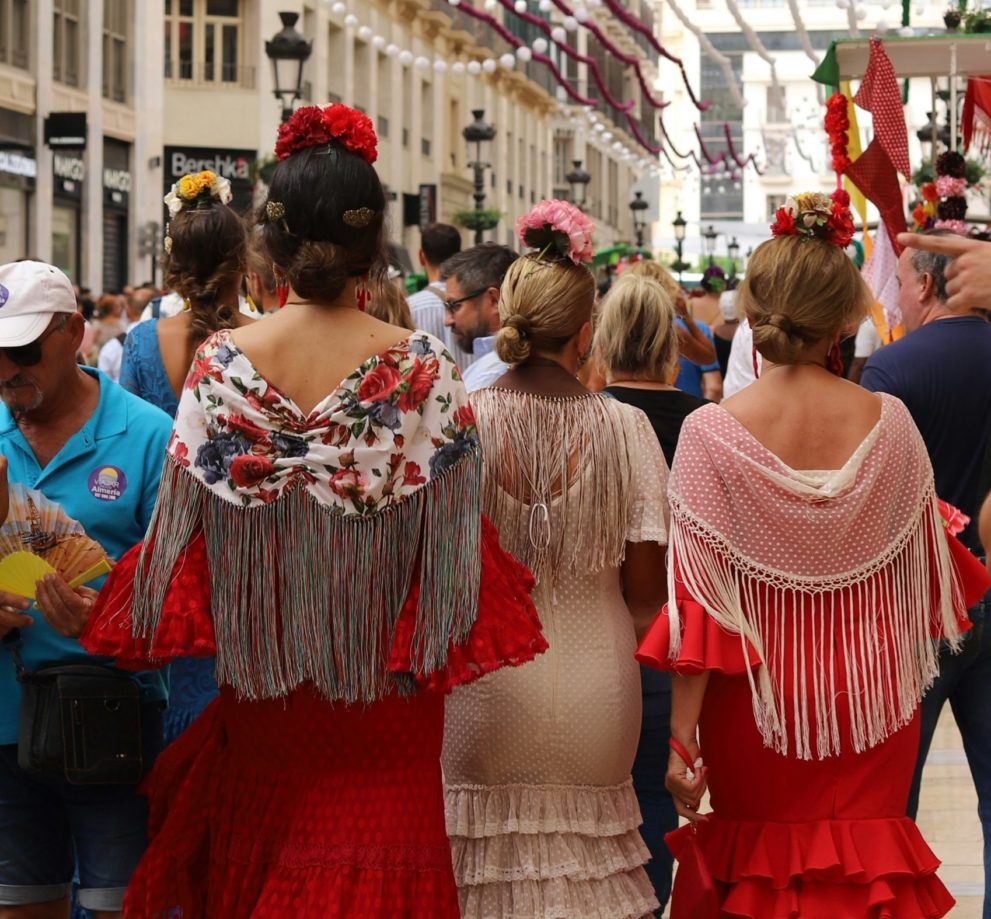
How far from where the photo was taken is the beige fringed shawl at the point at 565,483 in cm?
460

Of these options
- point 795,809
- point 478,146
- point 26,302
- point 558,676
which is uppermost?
point 478,146

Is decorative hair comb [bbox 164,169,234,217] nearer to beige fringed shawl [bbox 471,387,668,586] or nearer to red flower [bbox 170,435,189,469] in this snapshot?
beige fringed shawl [bbox 471,387,668,586]

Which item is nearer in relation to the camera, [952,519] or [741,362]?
[952,519]

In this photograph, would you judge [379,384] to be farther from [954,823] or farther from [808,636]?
[954,823]

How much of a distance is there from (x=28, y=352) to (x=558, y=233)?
1.33m

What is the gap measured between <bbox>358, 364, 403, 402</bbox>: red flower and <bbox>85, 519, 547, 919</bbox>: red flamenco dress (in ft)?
1.24

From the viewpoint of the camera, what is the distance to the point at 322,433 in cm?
368

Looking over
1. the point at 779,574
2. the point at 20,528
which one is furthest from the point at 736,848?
the point at 20,528

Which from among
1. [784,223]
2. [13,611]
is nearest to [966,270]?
[784,223]

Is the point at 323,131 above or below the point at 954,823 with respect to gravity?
above

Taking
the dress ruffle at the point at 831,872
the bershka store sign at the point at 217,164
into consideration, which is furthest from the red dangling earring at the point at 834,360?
the bershka store sign at the point at 217,164

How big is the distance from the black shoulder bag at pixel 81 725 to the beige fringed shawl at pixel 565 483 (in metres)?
0.99

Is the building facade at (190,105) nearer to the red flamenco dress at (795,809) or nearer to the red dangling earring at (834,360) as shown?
the red dangling earring at (834,360)

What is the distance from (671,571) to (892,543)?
478 mm
